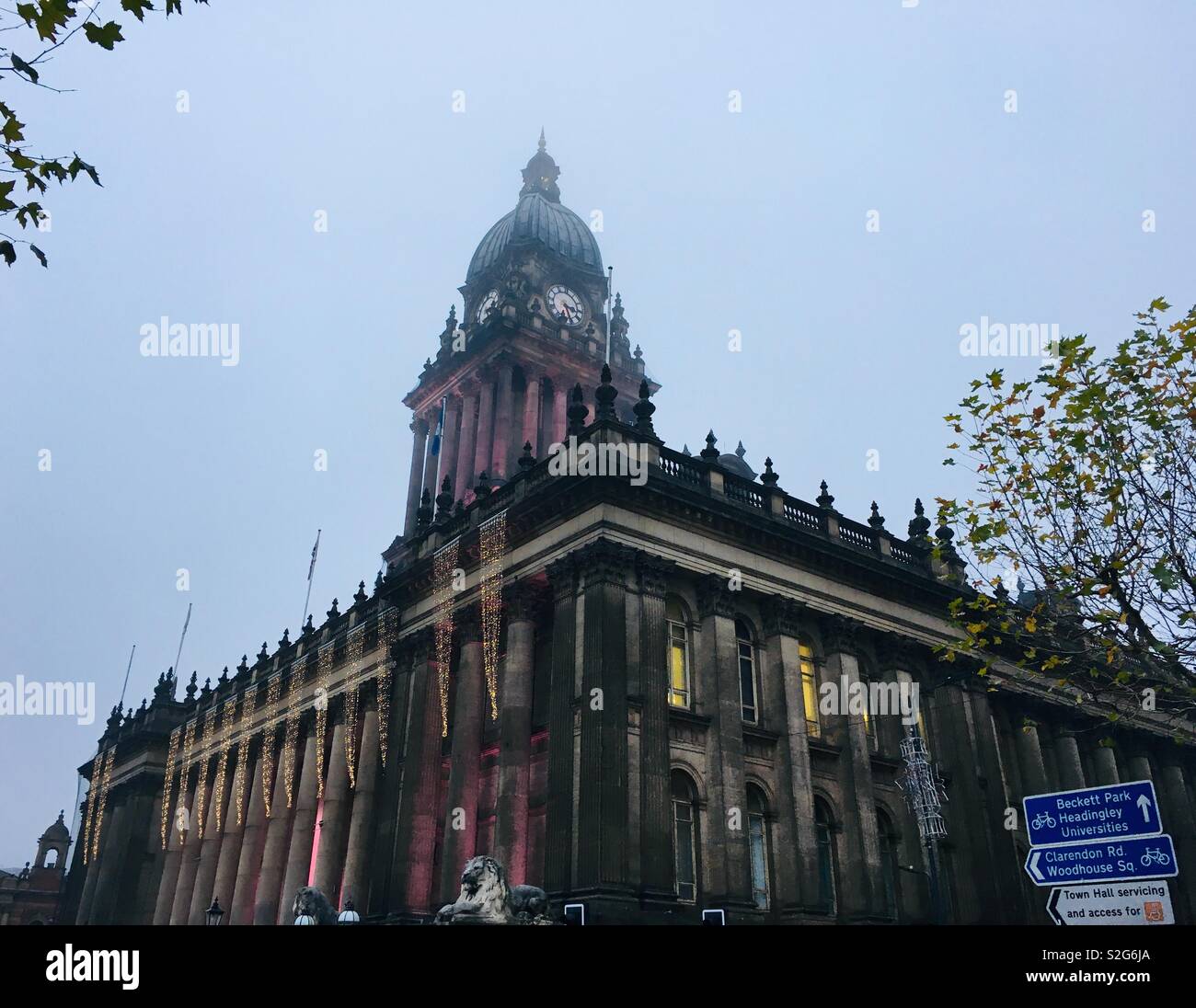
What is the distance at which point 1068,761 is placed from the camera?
42.0m

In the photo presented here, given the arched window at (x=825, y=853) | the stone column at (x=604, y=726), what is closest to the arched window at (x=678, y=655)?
the stone column at (x=604, y=726)

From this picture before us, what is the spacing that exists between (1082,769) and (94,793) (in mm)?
60473

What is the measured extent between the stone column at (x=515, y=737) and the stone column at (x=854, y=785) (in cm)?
1038

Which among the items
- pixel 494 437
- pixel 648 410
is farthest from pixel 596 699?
pixel 494 437

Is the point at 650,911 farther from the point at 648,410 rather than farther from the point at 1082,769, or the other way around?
the point at 1082,769

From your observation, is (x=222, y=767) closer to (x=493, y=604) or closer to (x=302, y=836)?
(x=302, y=836)

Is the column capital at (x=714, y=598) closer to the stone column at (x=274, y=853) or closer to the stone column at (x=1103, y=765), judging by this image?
the stone column at (x=274, y=853)

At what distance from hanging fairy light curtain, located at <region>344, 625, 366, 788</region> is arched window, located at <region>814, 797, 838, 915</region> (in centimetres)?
1932

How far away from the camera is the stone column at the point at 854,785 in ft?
96.9

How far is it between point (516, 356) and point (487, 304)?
19.6ft

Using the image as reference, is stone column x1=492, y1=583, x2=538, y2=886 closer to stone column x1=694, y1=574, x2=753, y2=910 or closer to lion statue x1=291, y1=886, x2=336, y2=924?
stone column x1=694, y1=574, x2=753, y2=910

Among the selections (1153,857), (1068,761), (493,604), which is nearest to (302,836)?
(493,604)

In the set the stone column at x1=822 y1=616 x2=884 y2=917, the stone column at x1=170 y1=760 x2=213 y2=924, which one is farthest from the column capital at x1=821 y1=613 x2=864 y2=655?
the stone column at x1=170 y1=760 x2=213 y2=924

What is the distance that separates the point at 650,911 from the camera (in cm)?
2412
